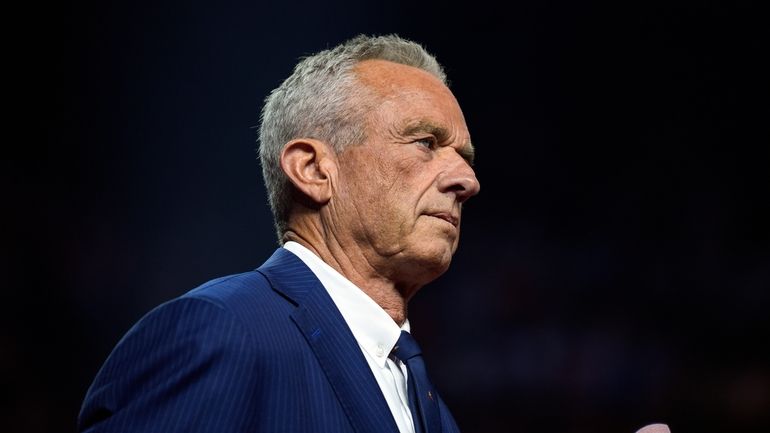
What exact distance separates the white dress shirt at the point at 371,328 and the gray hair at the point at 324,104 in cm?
17

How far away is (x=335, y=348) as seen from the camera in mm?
1107

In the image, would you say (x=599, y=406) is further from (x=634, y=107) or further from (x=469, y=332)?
(x=634, y=107)

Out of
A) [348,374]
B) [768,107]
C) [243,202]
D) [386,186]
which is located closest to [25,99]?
[243,202]

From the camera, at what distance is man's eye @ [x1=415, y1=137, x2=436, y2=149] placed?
4.30 ft

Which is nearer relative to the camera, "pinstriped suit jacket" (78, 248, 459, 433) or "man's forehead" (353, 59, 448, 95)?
"pinstriped suit jacket" (78, 248, 459, 433)

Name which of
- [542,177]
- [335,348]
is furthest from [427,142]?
[542,177]

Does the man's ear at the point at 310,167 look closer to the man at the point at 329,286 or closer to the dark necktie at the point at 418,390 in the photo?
the man at the point at 329,286

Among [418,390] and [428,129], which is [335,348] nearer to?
[418,390]

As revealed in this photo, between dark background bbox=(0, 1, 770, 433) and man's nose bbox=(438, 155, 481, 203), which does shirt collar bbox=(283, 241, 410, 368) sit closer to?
man's nose bbox=(438, 155, 481, 203)

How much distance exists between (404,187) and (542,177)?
1.74 metres

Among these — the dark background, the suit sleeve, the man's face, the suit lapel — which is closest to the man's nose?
the man's face

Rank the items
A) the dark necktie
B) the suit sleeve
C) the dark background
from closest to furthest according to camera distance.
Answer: the suit sleeve
the dark necktie
the dark background

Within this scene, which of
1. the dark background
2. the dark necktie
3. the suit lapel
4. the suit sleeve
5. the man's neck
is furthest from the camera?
the dark background

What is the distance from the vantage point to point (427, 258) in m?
1.26
